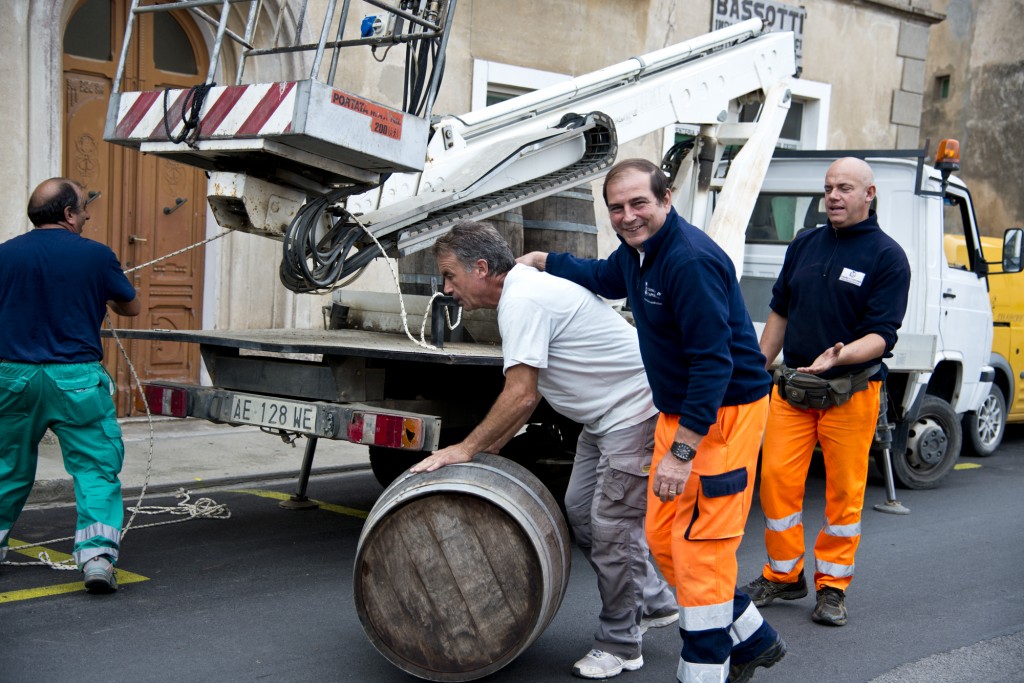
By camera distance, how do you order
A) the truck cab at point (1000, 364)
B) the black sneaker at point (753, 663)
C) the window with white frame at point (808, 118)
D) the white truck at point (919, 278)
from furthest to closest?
1. the window with white frame at point (808, 118)
2. the truck cab at point (1000, 364)
3. the white truck at point (919, 278)
4. the black sneaker at point (753, 663)

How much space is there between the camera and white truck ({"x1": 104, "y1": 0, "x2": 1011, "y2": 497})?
4.70 meters

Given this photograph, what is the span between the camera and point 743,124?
7.50 meters

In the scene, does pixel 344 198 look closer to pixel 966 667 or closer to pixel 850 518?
pixel 850 518

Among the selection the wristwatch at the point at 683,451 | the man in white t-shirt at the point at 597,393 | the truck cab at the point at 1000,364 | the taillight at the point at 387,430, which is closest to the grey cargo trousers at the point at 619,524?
the man in white t-shirt at the point at 597,393

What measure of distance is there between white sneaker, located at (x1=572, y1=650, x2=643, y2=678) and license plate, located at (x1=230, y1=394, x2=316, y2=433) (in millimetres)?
1538

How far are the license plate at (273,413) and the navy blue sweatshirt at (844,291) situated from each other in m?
2.15

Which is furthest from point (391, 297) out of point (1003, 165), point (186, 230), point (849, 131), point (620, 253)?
point (1003, 165)

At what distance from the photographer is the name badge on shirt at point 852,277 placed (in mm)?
4754

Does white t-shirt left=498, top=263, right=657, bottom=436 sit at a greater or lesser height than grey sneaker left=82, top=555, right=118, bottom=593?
greater

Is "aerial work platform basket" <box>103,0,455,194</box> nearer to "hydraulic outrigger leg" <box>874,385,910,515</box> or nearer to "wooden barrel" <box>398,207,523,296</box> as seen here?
"wooden barrel" <box>398,207,523,296</box>

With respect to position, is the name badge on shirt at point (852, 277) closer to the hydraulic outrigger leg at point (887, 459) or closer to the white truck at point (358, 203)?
the white truck at point (358, 203)

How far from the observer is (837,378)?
479 centimetres

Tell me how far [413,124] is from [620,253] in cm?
156

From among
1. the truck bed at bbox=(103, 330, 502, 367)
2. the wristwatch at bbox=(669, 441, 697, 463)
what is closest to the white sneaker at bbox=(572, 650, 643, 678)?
the wristwatch at bbox=(669, 441, 697, 463)
